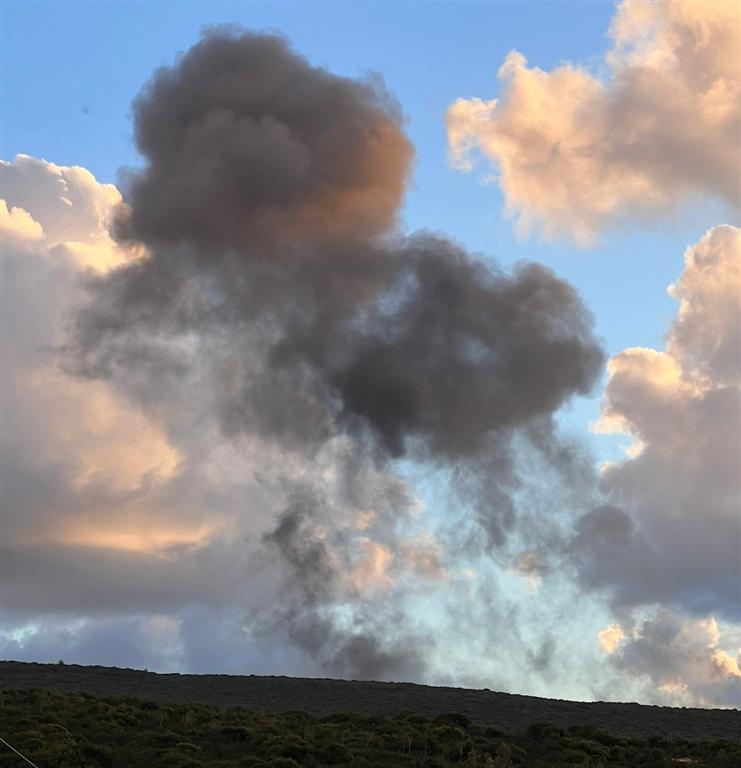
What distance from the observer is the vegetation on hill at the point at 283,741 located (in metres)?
54.9

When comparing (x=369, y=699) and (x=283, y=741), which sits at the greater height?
(x=369, y=699)

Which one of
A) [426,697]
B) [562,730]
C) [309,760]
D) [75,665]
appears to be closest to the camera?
[309,760]

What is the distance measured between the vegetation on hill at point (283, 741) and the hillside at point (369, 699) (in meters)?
7.50

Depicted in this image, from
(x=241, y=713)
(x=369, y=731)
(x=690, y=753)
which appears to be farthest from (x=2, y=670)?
(x=690, y=753)

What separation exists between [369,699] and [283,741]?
30.3 m

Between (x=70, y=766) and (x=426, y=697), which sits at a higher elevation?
(x=426, y=697)

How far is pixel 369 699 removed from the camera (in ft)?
291

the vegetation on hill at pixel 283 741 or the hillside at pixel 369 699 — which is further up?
the hillside at pixel 369 699

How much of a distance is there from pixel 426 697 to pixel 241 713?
935 inches

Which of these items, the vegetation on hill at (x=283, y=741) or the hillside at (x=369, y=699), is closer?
the vegetation on hill at (x=283, y=741)

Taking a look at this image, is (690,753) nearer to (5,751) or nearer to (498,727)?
(498,727)

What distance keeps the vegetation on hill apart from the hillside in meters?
7.50

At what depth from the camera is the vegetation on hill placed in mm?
54875

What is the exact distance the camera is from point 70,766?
51.3 m
